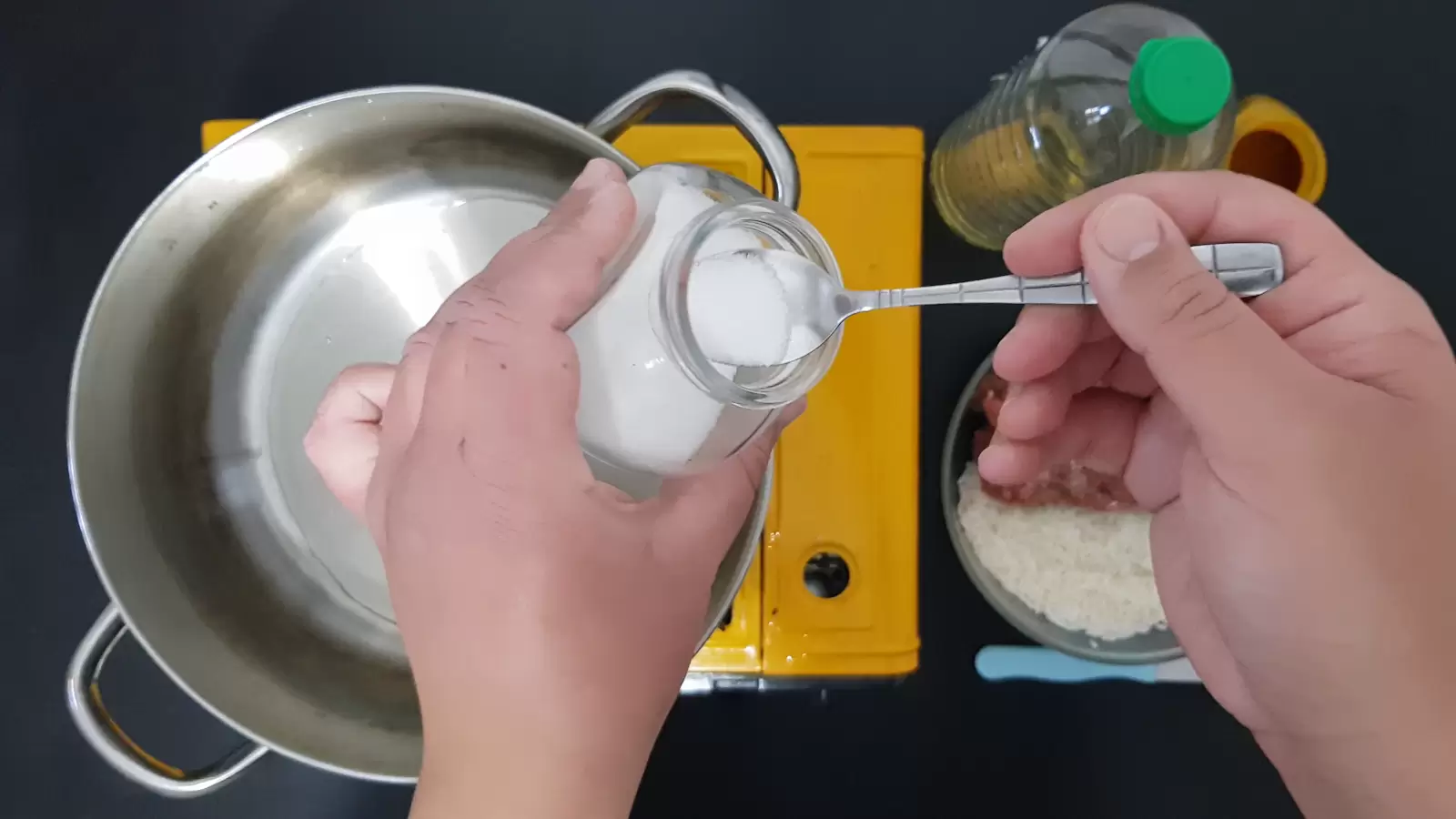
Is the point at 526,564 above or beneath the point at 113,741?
above

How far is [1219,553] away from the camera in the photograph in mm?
344

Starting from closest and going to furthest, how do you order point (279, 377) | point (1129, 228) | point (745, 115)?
1. point (1129, 228)
2. point (745, 115)
3. point (279, 377)

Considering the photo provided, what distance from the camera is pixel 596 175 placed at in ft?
1.20

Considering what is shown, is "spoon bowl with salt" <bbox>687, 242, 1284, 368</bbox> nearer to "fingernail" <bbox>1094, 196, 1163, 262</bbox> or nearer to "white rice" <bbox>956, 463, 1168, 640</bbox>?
"fingernail" <bbox>1094, 196, 1163, 262</bbox>

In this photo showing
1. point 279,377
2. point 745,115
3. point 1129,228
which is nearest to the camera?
point 1129,228

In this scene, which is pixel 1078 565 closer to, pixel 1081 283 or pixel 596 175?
pixel 1081 283

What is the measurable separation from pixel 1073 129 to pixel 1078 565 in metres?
0.26

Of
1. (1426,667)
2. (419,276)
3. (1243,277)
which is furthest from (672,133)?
(1426,667)

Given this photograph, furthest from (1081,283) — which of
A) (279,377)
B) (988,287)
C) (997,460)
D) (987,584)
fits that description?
(279,377)

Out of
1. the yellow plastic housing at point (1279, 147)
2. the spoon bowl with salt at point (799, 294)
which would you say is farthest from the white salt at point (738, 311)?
the yellow plastic housing at point (1279, 147)

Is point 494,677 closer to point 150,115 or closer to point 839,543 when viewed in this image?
point 839,543

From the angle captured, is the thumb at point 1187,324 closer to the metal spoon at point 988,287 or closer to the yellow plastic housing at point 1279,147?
the metal spoon at point 988,287

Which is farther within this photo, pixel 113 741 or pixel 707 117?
pixel 707 117

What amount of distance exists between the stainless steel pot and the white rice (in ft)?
0.65
